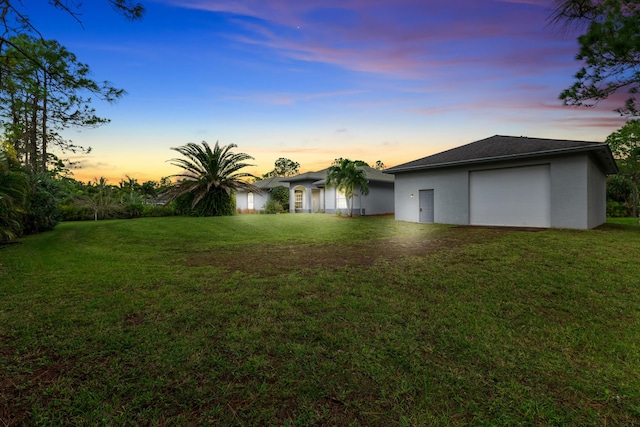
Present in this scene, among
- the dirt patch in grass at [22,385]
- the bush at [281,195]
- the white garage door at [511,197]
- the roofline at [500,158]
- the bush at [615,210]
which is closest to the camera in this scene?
the dirt patch in grass at [22,385]

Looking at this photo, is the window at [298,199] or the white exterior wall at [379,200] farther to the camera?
the window at [298,199]

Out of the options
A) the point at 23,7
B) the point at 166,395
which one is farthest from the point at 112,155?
the point at 166,395

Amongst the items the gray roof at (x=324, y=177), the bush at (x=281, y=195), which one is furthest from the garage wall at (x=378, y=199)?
the bush at (x=281, y=195)

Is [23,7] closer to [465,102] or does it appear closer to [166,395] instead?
[166,395]

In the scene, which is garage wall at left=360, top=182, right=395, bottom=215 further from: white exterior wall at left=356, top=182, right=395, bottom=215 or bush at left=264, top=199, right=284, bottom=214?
bush at left=264, top=199, right=284, bottom=214

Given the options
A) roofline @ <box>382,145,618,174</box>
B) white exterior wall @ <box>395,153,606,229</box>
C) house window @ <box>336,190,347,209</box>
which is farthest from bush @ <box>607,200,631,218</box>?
house window @ <box>336,190,347,209</box>

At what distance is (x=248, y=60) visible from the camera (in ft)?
36.5

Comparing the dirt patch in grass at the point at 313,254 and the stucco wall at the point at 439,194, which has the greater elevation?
the stucco wall at the point at 439,194

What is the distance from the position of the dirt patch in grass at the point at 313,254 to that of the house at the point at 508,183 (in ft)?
17.1

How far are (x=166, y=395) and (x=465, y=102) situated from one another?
1425 cm

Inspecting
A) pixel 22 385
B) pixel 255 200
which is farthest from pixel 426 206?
pixel 255 200

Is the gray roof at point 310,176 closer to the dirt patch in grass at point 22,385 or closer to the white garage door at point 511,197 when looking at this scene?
the white garage door at point 511,197

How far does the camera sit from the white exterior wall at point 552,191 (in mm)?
11320

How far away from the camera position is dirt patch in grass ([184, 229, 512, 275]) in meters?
5.89
